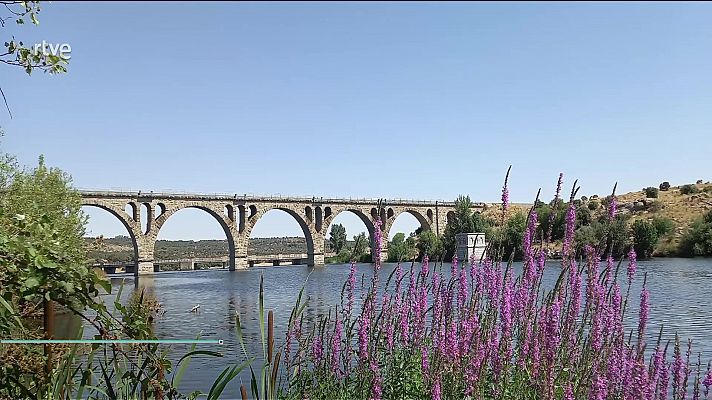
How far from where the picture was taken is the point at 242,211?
8050cm

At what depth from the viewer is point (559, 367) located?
15.4 feet

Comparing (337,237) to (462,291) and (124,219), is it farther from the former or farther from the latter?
(462,291)

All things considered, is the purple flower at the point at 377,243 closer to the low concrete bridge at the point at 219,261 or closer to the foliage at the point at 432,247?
the foliage at the point at 432,247

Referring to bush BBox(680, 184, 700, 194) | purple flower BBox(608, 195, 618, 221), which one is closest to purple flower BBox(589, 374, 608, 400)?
purple flower BBox(608, 195, 618, 221)

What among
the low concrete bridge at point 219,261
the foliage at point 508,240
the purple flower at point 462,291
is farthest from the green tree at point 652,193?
the purple flower at point 462,291

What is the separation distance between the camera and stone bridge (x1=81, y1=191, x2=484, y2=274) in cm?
7196

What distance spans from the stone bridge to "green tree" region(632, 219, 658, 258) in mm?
23280

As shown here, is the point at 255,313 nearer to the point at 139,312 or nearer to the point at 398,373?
the point at 398,373

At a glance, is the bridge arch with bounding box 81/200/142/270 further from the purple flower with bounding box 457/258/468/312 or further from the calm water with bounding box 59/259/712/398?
the purple flower with bounding box 457/258/468/312

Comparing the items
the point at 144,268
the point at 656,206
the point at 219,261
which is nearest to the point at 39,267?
the point at 144,268

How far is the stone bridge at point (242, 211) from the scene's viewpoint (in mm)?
71956

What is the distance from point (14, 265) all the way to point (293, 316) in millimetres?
1454

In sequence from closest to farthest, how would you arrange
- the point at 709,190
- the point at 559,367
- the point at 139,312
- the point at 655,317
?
the point at 139,312, the point at 559,367, the point at 655,317, the point at 709,190

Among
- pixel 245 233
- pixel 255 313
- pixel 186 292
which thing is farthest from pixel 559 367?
pixel 245 233
